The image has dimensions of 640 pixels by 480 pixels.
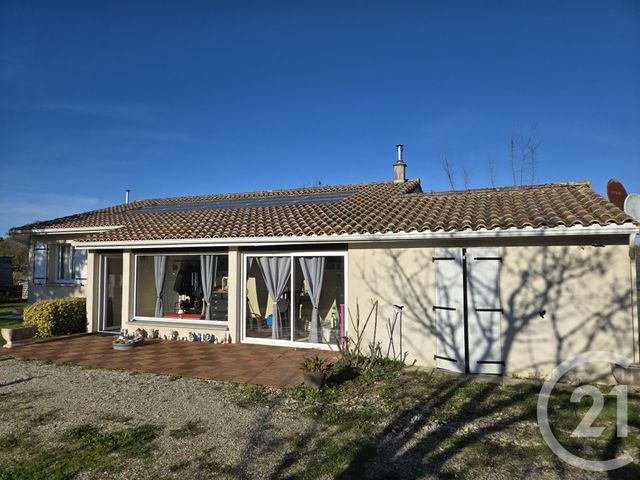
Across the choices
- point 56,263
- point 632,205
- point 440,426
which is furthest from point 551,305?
point 56,263

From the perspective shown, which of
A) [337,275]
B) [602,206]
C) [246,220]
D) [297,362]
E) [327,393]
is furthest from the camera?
[246,220]

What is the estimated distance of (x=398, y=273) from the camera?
8.77 metres

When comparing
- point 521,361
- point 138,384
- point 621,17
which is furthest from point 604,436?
point 621,17

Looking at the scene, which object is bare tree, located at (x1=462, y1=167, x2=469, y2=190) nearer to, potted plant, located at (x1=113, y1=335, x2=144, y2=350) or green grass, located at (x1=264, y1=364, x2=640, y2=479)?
green grass, located at (x1=264, y1=364, x2=640, y2=479)

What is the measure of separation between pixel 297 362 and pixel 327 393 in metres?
2.14

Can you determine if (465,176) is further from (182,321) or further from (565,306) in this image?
(182,321)

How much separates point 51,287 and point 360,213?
12611 mm

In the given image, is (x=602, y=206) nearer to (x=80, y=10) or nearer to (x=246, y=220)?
(x=246, y=220)

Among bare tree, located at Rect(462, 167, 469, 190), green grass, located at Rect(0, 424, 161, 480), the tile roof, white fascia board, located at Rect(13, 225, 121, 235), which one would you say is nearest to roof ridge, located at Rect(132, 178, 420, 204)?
the tile roof

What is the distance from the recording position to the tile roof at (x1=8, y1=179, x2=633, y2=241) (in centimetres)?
812

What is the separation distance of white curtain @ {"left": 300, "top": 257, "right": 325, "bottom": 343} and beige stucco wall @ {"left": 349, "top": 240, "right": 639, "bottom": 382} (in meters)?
2.32

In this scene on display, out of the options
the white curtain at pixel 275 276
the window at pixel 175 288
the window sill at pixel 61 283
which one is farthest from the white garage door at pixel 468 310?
the window sill at pixel 61 283

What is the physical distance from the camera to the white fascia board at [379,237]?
7.16 m

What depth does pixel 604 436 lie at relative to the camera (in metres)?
5.10
